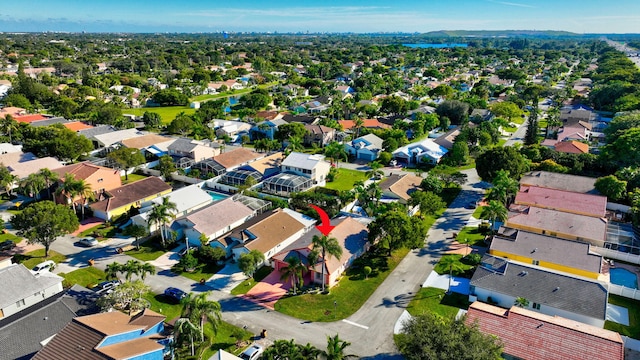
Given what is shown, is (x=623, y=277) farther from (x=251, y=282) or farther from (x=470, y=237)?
(x=251, y=282)

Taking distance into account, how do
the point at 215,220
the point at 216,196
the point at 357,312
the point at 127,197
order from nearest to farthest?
1. the point at 357,312
2. the point at 215,220
3. the point at 127,197
4. the point at 216,196

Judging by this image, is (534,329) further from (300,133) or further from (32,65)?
(32,65)

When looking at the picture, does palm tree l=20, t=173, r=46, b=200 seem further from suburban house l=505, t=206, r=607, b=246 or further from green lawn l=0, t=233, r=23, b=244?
suburban house l=505, t=206, r=607, b=246

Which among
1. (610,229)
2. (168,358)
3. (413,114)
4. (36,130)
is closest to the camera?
(168,358)

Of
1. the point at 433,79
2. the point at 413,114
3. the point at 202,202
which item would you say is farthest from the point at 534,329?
the point at 433,79

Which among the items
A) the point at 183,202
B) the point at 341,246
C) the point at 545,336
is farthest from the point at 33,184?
the point at 545,336

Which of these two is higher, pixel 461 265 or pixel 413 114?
pixel 413 114

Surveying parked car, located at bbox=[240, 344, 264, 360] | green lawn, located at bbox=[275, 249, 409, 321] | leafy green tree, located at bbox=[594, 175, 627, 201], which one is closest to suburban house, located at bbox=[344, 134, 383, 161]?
leafy green tree, located at bbox=[594, 175, 627, 201]

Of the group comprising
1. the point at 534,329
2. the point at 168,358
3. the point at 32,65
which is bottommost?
the point at 168,358
